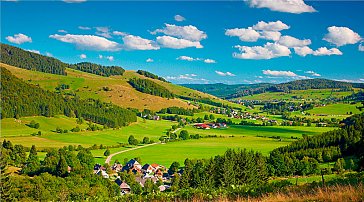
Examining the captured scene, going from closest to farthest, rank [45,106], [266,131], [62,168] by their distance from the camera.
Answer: [62,168] < [266,131] < [45,106]

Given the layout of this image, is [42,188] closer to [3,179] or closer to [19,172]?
[3,179]

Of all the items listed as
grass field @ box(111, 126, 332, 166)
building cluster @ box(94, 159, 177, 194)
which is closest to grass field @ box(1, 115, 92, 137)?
grass field @ box(111, 126, 332, 166)

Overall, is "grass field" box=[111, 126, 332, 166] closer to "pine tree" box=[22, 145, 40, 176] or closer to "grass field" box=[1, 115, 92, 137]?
"pine tree" box=[22, 145, 40, 176]

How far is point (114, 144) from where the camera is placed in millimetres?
122500

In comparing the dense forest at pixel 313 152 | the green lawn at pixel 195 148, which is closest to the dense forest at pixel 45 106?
the green lawn at pixel 195 148

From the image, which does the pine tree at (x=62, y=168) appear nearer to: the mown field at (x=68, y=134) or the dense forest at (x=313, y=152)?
the mown field at (x=68, y=134)

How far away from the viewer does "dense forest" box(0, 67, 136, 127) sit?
157163mm

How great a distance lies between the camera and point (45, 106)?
168 metres

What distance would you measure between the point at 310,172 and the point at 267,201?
214ft

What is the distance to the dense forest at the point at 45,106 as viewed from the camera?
516 ft

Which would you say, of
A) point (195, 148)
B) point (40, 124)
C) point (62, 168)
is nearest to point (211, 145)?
point (195, 148)

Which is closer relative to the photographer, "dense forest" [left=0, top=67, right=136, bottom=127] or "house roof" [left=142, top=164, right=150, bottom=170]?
"house roof" [left=142, top=164, right=150, bottom=170]

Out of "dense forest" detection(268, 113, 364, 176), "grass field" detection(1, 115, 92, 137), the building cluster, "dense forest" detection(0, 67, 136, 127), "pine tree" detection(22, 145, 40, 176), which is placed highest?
"dense forest" detection(0, 67, 136, 127)

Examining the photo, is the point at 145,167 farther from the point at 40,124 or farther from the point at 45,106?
the point at 45,106
